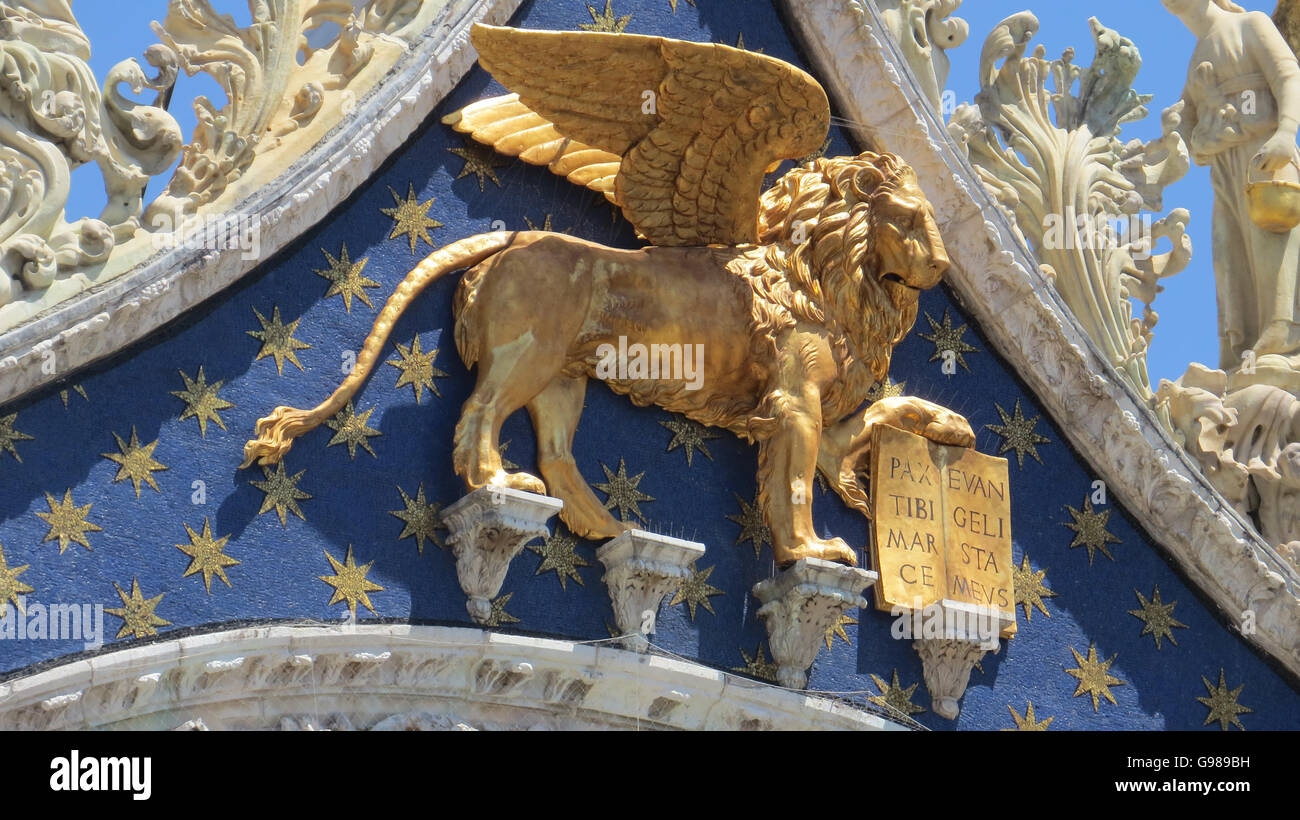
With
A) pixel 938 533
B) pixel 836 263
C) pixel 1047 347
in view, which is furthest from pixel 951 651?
pixel 836 263

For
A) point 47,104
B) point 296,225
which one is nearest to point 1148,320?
point 296,225

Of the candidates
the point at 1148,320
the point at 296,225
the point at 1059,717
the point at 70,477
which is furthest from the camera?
the point at 1148,320

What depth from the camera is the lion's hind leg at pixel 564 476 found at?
28.2 ft

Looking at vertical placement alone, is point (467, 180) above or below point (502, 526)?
above

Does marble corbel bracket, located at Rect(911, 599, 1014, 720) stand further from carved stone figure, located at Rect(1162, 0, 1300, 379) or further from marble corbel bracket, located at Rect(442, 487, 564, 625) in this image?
carved stone figure, located at Rect(1162, 0, 1300, 379)

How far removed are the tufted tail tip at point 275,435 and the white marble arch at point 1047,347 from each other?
277 centimetres

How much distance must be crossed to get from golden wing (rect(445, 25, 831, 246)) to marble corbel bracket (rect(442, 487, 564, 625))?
1269 mm

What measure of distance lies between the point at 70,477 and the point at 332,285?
1.16 meters

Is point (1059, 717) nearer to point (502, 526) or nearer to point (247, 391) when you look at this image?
point (502, 526)

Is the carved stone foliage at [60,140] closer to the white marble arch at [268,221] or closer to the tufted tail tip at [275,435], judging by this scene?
the white marble arch at [268,221]

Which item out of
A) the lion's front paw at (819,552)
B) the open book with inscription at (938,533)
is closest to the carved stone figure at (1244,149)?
the open book with inscription at (938,533)

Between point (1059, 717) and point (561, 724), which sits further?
point (1059, 717)

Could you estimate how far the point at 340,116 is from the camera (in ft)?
28.0

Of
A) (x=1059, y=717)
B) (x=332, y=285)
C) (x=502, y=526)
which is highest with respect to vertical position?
(x=332, y=285)
